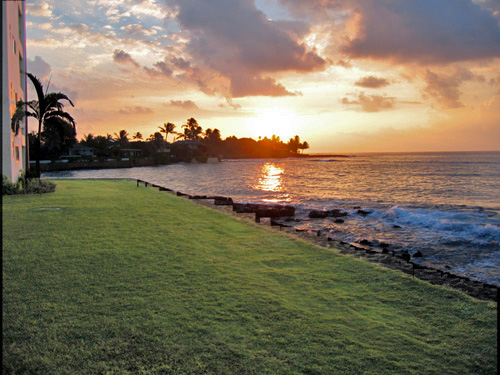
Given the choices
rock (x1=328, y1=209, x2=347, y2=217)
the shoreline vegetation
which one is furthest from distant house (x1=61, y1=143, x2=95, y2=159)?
rock (x1=328, y1=209, x2=347, y2=217)

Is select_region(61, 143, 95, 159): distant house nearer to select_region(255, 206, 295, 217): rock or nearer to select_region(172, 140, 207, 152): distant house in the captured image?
select_region(172, 140, 207, 152): distant house

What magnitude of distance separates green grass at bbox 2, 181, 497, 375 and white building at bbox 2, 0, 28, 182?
10.6 metres

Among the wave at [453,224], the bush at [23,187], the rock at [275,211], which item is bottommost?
the wave at [453,224]

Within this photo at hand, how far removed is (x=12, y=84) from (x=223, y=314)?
2045 cm

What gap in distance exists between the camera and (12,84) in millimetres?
18453

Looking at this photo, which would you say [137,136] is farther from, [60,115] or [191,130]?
[60,115]

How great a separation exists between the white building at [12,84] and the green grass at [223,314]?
10636 millimetres

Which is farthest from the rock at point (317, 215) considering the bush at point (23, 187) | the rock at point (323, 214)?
the bush at point (23, 187)

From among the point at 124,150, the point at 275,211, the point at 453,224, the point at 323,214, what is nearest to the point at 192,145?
the point at 124,150

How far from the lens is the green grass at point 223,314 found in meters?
3.37

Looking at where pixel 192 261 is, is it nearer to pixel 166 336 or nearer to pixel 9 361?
pixel 166 336

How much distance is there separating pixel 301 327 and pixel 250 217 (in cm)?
847

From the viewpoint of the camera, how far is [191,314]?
424 centimetres

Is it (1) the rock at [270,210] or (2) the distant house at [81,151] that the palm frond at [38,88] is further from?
(2) the distant house at [81,151]
